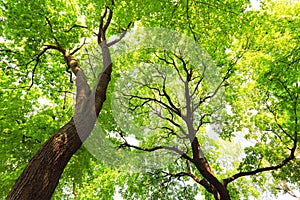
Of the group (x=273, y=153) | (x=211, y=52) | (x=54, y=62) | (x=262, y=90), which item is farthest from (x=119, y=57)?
(x=273, y=153)

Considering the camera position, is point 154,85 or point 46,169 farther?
point 154,85

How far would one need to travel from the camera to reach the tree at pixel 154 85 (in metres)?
7.14

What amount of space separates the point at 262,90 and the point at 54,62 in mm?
9083

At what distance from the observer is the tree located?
7137 mm

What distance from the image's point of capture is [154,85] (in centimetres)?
1150

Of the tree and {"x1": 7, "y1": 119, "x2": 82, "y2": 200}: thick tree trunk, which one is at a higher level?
the tree

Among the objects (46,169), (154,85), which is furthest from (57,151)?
(154,85)

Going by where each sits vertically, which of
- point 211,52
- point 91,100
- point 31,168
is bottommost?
point 31,168

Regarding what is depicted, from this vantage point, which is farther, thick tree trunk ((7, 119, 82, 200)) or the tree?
the tree

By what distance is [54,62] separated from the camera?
9602 millimetres

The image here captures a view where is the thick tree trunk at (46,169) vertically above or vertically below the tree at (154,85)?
below

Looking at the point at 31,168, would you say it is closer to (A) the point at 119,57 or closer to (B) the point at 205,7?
(B) the point at 205,7

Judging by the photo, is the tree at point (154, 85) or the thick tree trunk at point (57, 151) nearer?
the thick tree trunk at point (57, 151)

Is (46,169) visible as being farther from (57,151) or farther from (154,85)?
(154,85)
